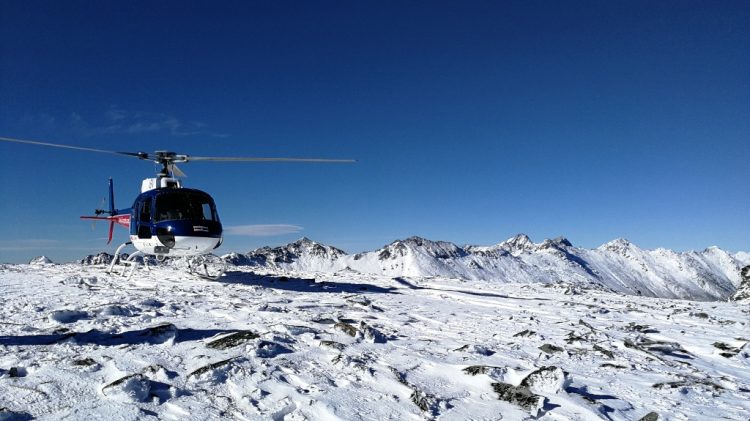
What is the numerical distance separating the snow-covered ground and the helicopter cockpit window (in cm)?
502

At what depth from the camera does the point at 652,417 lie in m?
4.76

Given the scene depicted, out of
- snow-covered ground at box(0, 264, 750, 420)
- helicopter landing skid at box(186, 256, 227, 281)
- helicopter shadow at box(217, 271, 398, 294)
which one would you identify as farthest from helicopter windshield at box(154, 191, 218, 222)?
snow-covered ground at box(0, 264, 750, 420)

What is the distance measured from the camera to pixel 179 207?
52.5 feet

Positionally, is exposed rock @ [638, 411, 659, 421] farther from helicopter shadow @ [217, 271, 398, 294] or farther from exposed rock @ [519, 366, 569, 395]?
helicopter shadow @ [217, 271, 398, 294]

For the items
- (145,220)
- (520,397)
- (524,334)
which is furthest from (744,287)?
(145,220)

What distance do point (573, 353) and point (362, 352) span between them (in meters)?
3.92

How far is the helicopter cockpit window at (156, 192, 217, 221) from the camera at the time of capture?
15.9 metres

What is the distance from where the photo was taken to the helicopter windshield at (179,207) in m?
15.9

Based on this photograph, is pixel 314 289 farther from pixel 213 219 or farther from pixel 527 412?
pixel 527 412

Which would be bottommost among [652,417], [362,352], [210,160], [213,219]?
[652,417]

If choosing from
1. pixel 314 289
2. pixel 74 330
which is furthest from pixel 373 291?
pixel 74 330

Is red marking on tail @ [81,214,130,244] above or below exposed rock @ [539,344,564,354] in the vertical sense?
above

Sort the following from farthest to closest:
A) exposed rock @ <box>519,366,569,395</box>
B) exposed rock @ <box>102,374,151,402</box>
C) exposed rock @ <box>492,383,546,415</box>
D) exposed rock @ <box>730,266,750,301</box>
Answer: exposed rock @ <box>730,266,750,301</box> → exposed rock @ <box>519,366,569,395</box> → exposed rock @ <box>492,383,546,415</box> → exposed rock @ <box>102,374,151,402</box>

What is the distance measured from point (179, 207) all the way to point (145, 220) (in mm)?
1811
